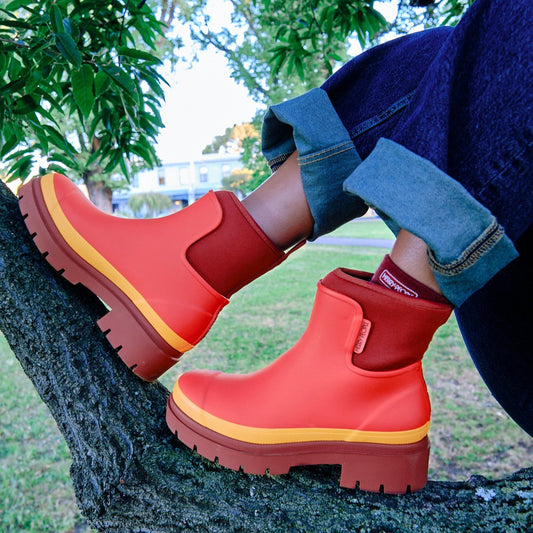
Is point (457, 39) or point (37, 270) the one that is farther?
point (37, 270)

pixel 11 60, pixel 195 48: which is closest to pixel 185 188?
pixel 195 48

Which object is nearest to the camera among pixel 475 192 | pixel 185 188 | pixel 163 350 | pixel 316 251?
pixel 475 192

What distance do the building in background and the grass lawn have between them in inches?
997

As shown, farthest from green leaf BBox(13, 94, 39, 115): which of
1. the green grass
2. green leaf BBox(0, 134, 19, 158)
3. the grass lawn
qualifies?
the green grass

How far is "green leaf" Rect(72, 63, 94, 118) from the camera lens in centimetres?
90

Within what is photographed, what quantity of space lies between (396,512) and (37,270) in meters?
0.74

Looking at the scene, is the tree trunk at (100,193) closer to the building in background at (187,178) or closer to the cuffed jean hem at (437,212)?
the cuffed jean hem at (437,212)

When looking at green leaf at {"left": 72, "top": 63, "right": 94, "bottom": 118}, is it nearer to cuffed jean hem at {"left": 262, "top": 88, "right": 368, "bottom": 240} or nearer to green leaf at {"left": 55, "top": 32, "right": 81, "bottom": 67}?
green leaf at {"left": 55, "top": 32, "right": 81, "bottom": 67}

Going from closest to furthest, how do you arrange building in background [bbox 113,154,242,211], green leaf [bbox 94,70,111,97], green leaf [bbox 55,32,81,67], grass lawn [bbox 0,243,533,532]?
green leaf [bbox 55,32,81,67]
green leaf [bbox 94,70,111,97]
grass lawn [bbox 0,243,533,532]
building in background [bbox 113,154,242,211]

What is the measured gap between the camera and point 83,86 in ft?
2.99

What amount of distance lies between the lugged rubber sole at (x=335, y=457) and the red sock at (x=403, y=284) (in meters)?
0.27

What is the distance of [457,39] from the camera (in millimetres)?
659

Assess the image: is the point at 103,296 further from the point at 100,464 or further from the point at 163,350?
the point at 100,464

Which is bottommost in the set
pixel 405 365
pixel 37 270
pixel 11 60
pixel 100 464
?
pixel 405 365
